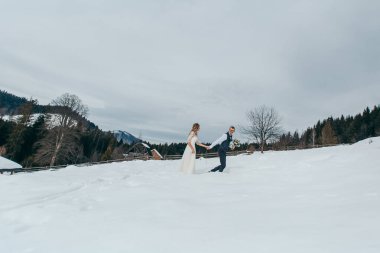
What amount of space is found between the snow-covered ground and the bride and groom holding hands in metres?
3.31

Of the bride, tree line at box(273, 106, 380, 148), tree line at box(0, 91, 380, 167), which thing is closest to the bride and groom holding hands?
the bride

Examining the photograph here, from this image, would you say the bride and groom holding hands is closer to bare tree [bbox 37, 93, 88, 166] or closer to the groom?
the groom

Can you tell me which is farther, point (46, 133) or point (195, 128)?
point (46, 133)

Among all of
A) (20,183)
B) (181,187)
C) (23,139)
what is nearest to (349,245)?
(181,187)

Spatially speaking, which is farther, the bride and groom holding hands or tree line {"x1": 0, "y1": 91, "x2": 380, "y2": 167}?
tree line {"x1": 0, "y1": 91, "x2": 380, "y2": 167}

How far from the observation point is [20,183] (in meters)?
8.20

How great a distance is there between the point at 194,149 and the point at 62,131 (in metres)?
31.2

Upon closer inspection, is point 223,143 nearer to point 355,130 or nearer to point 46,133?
point 46,133

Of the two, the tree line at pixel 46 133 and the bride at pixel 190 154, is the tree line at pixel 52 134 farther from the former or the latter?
the bride at pixel 190 154

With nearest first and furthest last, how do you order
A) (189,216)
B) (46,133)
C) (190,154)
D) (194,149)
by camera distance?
(189,216) → (190,154) → (194,149) → (46,133)

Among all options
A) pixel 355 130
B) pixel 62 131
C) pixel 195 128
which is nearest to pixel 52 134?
pixel 62 131

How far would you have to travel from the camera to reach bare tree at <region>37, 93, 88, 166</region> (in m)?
38.2

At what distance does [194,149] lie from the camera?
12602mm

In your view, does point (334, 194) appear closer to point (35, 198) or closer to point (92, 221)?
point (92, 221)
